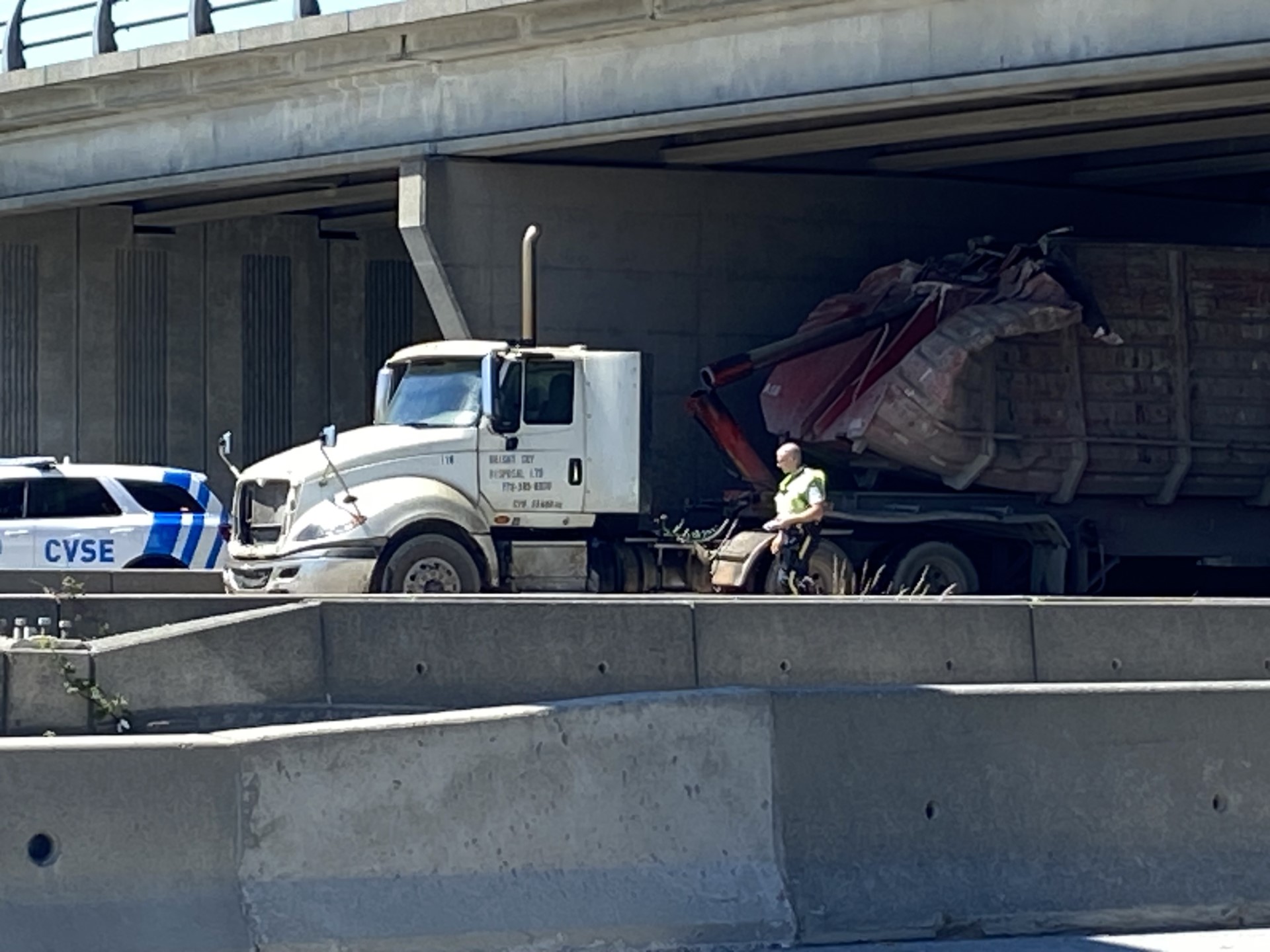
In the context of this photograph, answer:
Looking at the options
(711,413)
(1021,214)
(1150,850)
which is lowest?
(1150,850)

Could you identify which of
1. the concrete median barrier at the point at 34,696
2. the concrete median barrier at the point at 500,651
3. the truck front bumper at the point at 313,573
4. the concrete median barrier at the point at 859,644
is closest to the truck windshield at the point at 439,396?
the truck front bumper at the point at 313,573

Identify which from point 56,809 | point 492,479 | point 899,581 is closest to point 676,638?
point 56,809

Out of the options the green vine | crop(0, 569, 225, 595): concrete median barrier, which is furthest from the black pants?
the green vine

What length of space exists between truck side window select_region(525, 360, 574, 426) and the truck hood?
0.55m

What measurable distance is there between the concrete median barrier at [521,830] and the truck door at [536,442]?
1026cm

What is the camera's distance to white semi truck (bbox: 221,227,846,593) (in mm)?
17875

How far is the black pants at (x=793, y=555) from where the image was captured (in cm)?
1814

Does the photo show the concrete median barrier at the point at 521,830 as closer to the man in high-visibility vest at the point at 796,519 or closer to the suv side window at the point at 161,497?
the man in high-visibility vest at the point at 796,519

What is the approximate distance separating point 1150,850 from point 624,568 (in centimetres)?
1057

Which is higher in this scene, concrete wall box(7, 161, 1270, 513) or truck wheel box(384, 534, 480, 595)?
concrete wall box(7, 161, 1270, 513)

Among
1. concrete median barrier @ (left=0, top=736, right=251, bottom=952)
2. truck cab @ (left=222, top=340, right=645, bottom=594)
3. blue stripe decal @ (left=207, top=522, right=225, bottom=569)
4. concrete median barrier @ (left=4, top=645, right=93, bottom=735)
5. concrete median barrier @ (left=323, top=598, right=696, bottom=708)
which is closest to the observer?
concrete median barrier @ (left=0, top=736, right=251, bottom=952)

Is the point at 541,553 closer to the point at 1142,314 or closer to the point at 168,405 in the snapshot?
the point at 1142,314

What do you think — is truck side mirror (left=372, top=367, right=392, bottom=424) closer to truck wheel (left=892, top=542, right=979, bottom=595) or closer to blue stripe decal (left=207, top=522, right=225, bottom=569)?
blue stripe decal (left=207, top=522, right=225, bottom=569)

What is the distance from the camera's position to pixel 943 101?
21.6 meters
